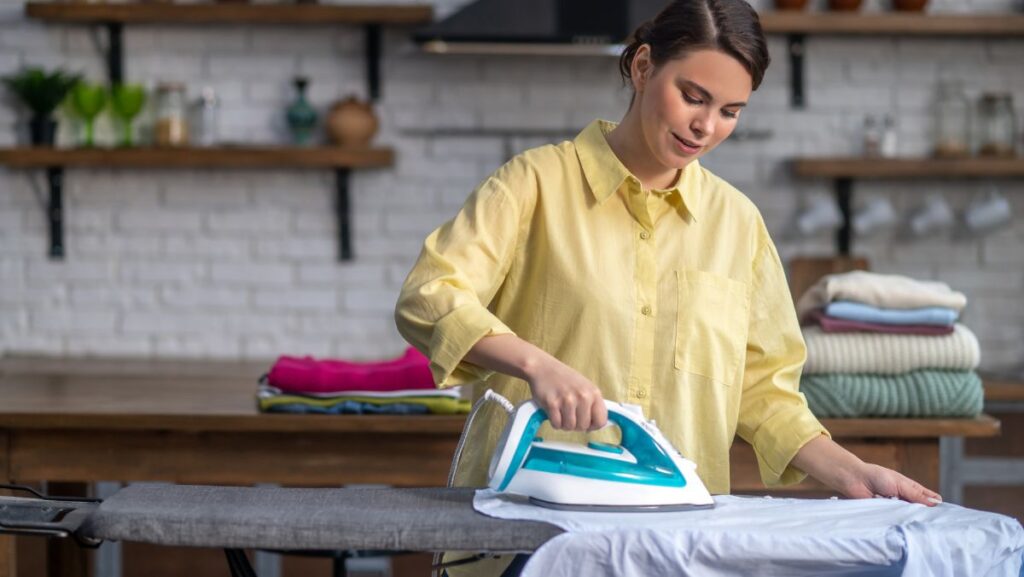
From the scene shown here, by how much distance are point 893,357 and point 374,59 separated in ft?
7.10

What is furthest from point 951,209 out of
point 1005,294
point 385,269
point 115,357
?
point 115,357

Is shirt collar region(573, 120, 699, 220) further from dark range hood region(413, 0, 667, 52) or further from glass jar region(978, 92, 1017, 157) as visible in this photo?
glass jar region(978, 92, 1017, 157)

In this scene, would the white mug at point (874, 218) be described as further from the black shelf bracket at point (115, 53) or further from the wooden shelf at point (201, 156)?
the black shelf bracket at point (115, 53)

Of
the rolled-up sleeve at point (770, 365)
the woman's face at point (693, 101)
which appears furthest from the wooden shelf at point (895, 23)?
the woman's face at point (693, 101)

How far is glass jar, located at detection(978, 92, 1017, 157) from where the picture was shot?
4.21 meters

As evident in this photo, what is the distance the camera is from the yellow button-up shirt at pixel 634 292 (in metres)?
1.60

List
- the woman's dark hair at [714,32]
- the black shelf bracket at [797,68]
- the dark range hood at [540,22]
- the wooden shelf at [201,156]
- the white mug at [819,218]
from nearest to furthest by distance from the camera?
the woman's dark hair at [714,32]
the dark range hood at [540,22]
the wooden shelf at [201,156]
the white mug at [819,218]
the black shelf bracket at [797,68]

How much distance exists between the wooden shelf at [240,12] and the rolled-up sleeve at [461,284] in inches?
102

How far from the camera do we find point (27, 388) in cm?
302

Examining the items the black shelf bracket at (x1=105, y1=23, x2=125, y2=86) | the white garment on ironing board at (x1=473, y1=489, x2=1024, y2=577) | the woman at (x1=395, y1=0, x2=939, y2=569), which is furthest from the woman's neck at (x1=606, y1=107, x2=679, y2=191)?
the black shelf bracket at (x1=105, y1=23, x2=125, y2=86)

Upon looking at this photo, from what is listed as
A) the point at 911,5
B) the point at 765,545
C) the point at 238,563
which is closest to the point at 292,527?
the point at 238,563

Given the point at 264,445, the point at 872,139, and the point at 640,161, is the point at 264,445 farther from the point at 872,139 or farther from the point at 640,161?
the point at 872,139

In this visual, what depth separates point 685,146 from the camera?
5.12ft

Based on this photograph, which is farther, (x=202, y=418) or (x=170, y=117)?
(x=170, y=117)
